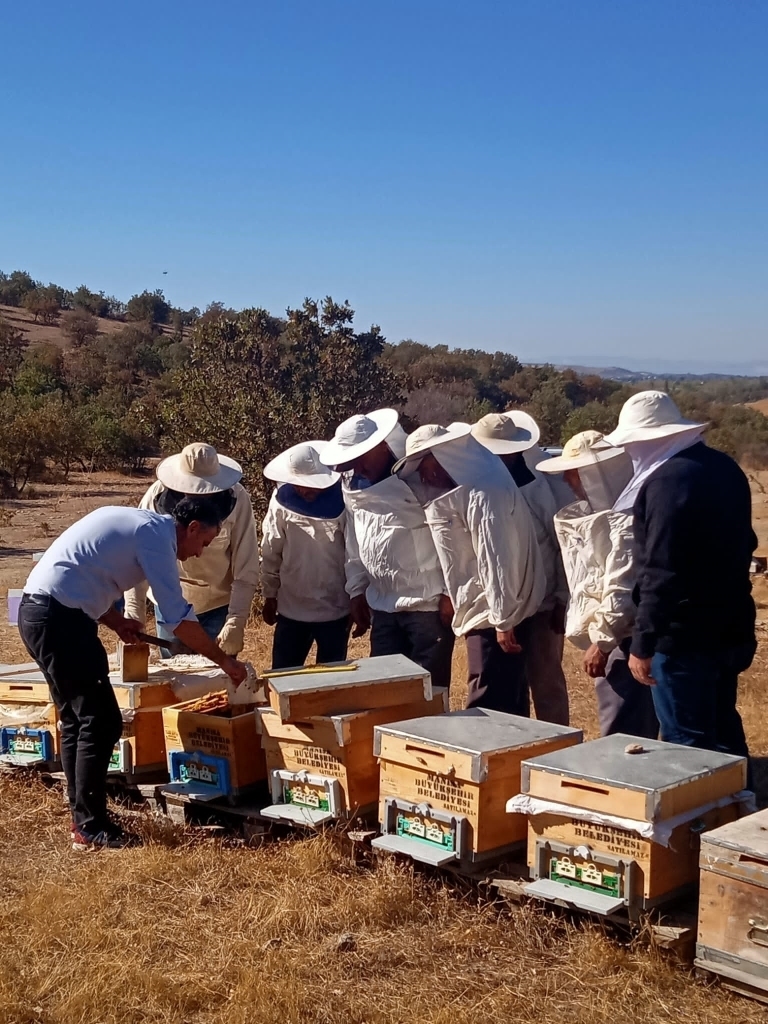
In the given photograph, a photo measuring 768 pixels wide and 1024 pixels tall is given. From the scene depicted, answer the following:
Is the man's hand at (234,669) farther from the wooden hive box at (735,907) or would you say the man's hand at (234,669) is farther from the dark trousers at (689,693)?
the wooden hive box at (735,907)

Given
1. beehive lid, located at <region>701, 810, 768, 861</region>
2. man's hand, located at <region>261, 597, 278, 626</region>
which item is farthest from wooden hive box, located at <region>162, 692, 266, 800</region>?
beehive lid, located at <region>701, 810, 768, 861</region>

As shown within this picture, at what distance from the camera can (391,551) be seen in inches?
229

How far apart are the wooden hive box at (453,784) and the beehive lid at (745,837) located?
→ 0.90m

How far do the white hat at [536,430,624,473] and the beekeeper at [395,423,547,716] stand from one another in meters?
0.32

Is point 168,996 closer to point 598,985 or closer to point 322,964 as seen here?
point 322,964

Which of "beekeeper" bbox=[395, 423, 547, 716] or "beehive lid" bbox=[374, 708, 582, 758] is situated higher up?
"beekeeper" bbox=[395, 423, 547, 716]

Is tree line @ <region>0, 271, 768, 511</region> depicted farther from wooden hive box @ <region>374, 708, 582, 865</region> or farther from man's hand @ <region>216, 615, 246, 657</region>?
wooden hive box @ <region>374, 708, 582, 865</region>

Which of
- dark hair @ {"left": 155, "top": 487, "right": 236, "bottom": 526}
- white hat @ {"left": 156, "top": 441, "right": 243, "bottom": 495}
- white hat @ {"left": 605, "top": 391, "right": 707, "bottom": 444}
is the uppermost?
white hat @ {"left": 605, "top": 391, "right": 707, "bottom": 444}

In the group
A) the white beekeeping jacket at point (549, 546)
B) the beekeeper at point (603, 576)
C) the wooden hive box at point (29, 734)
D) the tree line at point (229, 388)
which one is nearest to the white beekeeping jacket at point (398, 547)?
the white beekeeping jacket at point (549, 546)

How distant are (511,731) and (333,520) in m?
2.09

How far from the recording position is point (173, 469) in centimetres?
610

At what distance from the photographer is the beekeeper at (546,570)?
583 centimetres

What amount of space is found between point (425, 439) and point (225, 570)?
65.5 inches

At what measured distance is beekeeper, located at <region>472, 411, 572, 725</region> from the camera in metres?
5.83
